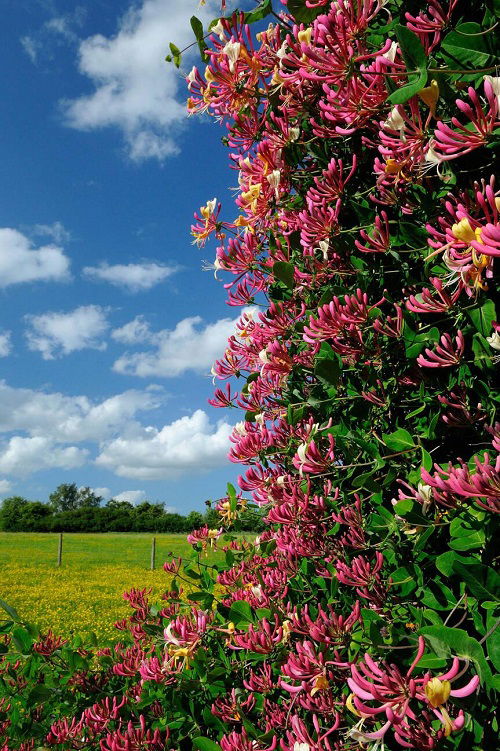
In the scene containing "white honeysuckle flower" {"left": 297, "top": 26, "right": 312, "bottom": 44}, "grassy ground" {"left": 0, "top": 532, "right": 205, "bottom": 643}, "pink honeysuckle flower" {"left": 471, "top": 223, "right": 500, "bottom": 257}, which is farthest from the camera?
"grassy ground" {"left": 0, "top": 532, "right": 205, "bottom": 643}

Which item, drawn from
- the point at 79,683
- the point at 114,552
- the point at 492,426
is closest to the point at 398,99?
the point at 492,426

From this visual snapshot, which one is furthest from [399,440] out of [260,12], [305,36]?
[260,12]

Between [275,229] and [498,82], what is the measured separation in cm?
130

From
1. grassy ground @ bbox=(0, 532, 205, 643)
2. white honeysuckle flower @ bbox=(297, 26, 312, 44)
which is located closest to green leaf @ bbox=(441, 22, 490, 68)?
white honeysuckle flower @ bbox=(297, 26, 312, 44)

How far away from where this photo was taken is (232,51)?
193cm

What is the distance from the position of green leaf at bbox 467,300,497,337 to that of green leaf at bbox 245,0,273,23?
1.26 meters

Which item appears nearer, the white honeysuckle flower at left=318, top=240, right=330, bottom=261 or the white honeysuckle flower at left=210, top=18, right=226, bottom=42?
the white honeysuckle flower at left=318, top=240, right=330, bottom=261

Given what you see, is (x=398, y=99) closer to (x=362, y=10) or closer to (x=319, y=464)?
(x=362, y=10)

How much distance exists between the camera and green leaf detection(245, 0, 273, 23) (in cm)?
195

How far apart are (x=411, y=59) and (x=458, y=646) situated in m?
1.27

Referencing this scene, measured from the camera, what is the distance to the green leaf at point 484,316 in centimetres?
144

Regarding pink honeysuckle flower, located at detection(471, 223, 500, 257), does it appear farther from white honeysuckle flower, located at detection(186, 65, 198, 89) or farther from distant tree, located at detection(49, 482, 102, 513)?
distant tree, located at detection(49, 482, 102, 513)

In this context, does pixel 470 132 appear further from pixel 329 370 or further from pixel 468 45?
pixel 329 370

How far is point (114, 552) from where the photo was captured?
30.9 m
